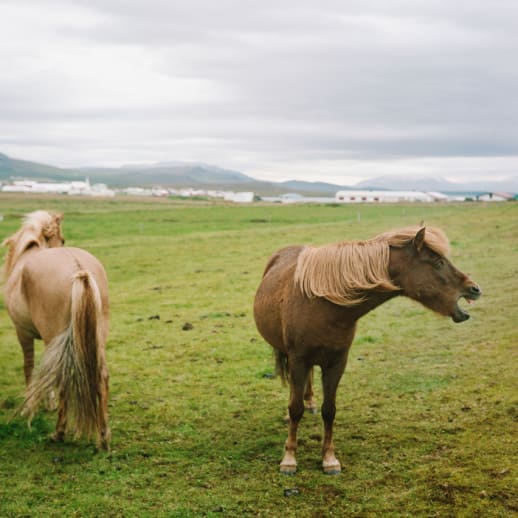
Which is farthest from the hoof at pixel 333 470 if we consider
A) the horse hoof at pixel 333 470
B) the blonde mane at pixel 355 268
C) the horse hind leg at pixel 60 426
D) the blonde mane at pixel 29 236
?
the blonde mane at pixel 29 236

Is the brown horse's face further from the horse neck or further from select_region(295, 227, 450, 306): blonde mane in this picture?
the horse neck

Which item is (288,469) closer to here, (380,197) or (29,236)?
(29,236)

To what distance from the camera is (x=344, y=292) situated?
5.10m

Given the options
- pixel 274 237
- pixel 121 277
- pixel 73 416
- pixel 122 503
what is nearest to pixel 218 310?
pixel 121 277

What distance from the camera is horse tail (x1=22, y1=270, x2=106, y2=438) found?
5621mm

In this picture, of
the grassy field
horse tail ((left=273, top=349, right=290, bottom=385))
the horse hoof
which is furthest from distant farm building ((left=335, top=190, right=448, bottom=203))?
the horse hoof

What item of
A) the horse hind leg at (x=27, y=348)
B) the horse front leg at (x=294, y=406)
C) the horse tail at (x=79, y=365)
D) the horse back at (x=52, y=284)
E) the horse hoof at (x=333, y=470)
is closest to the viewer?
the horse hoof at (x=333, y=470)

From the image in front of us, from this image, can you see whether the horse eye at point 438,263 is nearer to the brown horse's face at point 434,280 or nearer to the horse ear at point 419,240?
the brown horse's face at point 434,280

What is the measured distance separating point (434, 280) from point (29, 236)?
541 cm

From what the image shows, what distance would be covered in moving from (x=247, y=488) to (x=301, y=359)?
1.28 metres

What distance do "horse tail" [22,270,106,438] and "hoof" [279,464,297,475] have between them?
2.01 metres

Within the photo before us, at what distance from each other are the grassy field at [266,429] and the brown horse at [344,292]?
1.92ft

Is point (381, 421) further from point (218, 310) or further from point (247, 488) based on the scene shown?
point (218, 310)

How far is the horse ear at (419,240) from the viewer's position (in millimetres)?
4869
